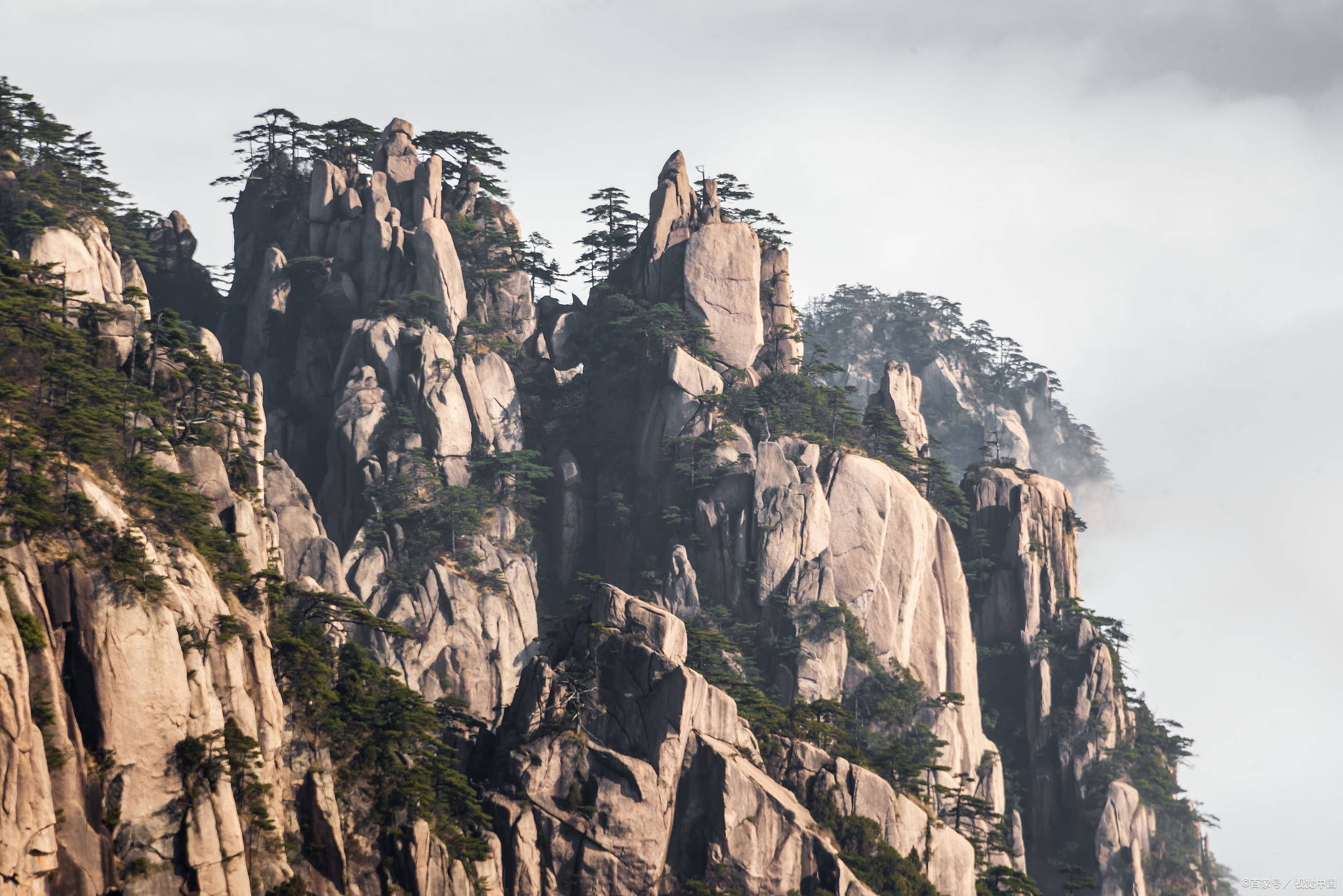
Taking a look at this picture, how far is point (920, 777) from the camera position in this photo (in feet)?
297

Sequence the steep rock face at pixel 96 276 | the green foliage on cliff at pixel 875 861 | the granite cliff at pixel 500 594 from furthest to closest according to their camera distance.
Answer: the green foliage on cliff at pixel 875 861 → the steep rock face at pixel 96 276 → the granite cliff at pixel 500 594

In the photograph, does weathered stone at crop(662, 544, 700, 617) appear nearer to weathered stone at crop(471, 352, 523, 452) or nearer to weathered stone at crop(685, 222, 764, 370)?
weathered stone at crop(471, 352, 523, 452)

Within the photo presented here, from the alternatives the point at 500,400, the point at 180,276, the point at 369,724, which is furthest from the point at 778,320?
the point at 369,724

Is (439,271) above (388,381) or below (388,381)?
above

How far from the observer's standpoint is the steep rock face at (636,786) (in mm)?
67062

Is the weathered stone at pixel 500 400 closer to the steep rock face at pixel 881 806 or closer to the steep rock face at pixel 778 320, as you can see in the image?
the steep rock face at pixel 778 320

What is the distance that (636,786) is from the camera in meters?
68.6

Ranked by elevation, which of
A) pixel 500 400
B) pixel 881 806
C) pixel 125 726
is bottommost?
pixel 125 726

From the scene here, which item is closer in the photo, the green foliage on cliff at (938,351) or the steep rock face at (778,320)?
the steep rock face at (778,320)

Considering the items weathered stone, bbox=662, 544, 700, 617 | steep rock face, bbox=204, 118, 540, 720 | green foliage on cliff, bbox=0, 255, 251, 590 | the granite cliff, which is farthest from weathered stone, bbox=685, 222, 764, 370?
green foliage on cliff, bbox=0, 255, 251, 590

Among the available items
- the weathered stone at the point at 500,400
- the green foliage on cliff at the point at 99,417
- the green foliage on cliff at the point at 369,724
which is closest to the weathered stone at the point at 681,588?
the weathered stone at the point at 500,400

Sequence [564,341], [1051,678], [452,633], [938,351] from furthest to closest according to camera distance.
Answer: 1. [938,351]
2. [564,341]
3. [1051,678]
4. [452,633]

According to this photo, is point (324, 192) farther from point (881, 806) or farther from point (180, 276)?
point (881, 806)

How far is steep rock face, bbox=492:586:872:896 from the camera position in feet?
220
